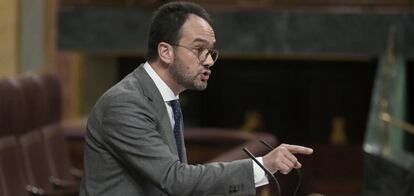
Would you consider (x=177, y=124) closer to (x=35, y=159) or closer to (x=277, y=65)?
(x=35, y=159)

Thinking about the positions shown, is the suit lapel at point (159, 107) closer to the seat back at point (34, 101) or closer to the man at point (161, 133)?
the man at point (161, 133)

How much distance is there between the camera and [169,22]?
1.82 m

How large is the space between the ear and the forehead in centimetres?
3

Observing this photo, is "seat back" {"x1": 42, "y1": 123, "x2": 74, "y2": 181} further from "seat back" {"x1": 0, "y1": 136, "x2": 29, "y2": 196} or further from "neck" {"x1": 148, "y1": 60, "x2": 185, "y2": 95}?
"neck" {"x1": 148, "y1": 60, "x2": 185, "y2": 95}

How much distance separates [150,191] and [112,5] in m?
4.46

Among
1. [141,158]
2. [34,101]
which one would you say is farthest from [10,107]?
[141,158]

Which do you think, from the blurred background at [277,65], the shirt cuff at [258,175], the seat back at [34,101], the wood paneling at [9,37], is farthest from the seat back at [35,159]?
the shirt cuff at [258,175]

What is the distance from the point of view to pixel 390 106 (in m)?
5.38

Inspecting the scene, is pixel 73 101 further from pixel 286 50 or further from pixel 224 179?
pixel 224 179

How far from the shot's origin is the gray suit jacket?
5.62 ft

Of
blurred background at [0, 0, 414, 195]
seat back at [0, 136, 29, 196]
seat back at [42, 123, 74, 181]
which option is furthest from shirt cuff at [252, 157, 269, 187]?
blurred background at [0, 0, 414, 195]

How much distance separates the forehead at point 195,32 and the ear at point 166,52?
0.10 feet

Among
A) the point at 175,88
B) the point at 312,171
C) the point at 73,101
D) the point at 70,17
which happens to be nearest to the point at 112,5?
the point at 70,17

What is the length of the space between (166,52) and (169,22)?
6cm
